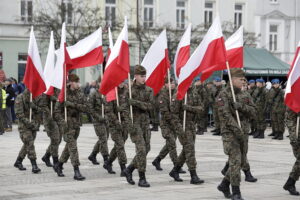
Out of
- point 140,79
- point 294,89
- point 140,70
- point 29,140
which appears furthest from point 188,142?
point 29,140

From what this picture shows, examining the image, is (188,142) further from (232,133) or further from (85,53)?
(85,53)

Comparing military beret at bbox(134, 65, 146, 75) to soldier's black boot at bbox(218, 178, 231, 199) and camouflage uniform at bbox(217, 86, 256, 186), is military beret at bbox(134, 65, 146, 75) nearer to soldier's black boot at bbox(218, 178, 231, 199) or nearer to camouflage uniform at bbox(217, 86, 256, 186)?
camouflage uniform at bbox(217, 86, 256, 186)

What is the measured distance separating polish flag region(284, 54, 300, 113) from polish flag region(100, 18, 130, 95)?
310cm

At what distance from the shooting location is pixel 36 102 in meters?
15.5

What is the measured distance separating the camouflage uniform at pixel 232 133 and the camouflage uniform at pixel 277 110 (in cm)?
1393

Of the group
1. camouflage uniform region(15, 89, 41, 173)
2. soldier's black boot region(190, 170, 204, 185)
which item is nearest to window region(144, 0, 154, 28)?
camouflage uniform region(15, 89, 41, 173)

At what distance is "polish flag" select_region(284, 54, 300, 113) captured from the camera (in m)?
12.1

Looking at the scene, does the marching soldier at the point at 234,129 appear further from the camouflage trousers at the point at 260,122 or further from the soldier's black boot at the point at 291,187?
the camouflage trousers at the point at 260,122

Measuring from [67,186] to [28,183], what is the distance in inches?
33.2

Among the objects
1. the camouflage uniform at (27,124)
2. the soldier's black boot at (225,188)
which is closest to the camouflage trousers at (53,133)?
the camouflage uniform at (27,124)

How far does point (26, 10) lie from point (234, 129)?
3682 centimetres

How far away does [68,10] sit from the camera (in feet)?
143

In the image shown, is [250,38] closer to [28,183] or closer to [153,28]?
[153,28]

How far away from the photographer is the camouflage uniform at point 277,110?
1002 inches
